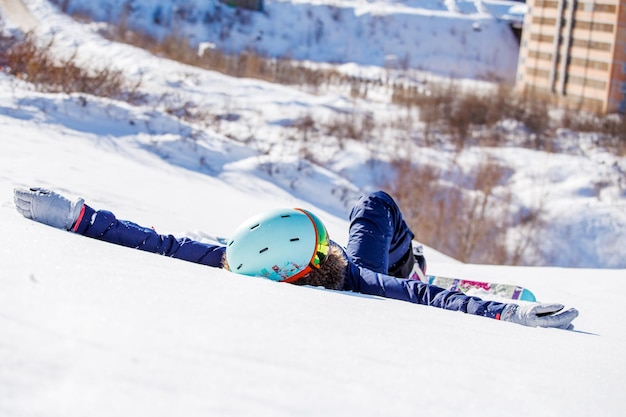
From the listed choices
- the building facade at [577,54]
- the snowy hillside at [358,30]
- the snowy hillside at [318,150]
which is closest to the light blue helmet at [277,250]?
the snowy hillside at [318,150]

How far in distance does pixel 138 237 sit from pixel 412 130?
16665mm

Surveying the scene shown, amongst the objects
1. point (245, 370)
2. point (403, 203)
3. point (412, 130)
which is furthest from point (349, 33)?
point (245, 370)

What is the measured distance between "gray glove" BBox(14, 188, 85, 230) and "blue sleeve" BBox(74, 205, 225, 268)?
0.21 ft

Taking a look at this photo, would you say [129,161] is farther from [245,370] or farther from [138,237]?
[245,370]

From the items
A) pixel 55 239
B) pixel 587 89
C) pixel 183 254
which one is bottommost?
pixel 587 89

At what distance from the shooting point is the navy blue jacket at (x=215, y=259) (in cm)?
380

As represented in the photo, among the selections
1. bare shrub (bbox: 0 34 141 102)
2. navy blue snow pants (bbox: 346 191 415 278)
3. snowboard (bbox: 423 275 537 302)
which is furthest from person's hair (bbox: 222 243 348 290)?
bare shrub (bbox: 0 34 141 102)

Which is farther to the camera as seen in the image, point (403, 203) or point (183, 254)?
point (403, 203)

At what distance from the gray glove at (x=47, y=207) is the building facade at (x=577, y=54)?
79.7 feet

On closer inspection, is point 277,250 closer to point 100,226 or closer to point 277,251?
point 277,251

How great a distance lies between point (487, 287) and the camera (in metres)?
5.49

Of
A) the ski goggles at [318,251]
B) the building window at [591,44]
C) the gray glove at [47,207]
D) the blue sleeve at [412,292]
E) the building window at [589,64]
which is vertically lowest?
the building window at [589,64]

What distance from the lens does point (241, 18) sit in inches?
1384

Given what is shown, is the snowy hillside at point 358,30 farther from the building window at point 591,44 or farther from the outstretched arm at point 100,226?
the outstretched arm at point 100,226
